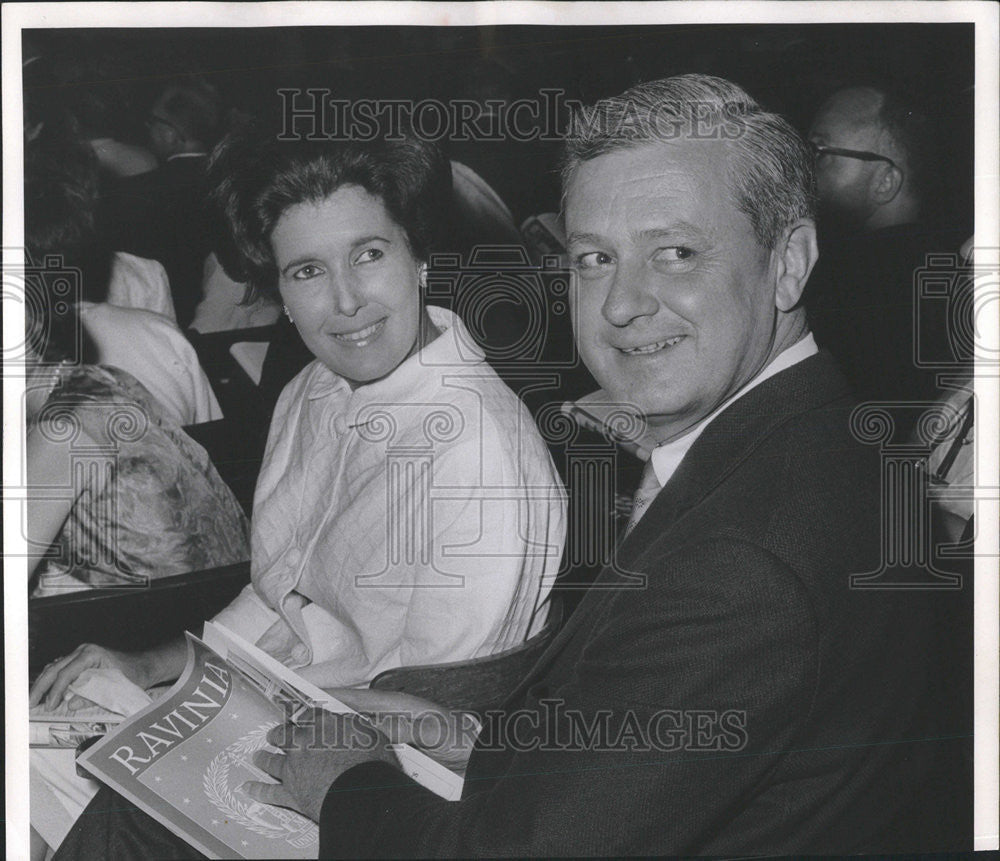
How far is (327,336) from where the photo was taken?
1.71 metres

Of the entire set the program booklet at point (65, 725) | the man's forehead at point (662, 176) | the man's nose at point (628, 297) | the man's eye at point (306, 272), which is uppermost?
the man's forehead at point (662, 176)

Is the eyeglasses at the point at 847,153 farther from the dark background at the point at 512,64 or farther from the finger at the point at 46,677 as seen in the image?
the finger at the point at 46,677

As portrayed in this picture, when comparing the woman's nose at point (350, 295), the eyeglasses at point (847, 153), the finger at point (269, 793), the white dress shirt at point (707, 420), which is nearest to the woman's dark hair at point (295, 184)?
the woman's nose at point (350, 295)

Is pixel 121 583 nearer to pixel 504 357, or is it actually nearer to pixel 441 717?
pixel 441 717

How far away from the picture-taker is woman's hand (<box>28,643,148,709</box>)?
1.74 meters

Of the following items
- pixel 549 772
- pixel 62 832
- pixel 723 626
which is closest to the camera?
pixel 723 626

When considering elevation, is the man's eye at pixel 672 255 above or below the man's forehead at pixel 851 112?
below

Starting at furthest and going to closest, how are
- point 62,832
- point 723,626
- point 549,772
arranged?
point 62,832, point 549,772, point 723,626

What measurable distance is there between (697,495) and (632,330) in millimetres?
298

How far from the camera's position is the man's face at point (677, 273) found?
163 centimetres

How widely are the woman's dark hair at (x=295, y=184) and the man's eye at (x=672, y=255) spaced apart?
1.23 feet

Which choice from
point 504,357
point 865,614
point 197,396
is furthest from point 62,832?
point 865,614

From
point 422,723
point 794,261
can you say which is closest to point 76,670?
point 422,723

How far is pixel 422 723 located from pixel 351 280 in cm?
78
